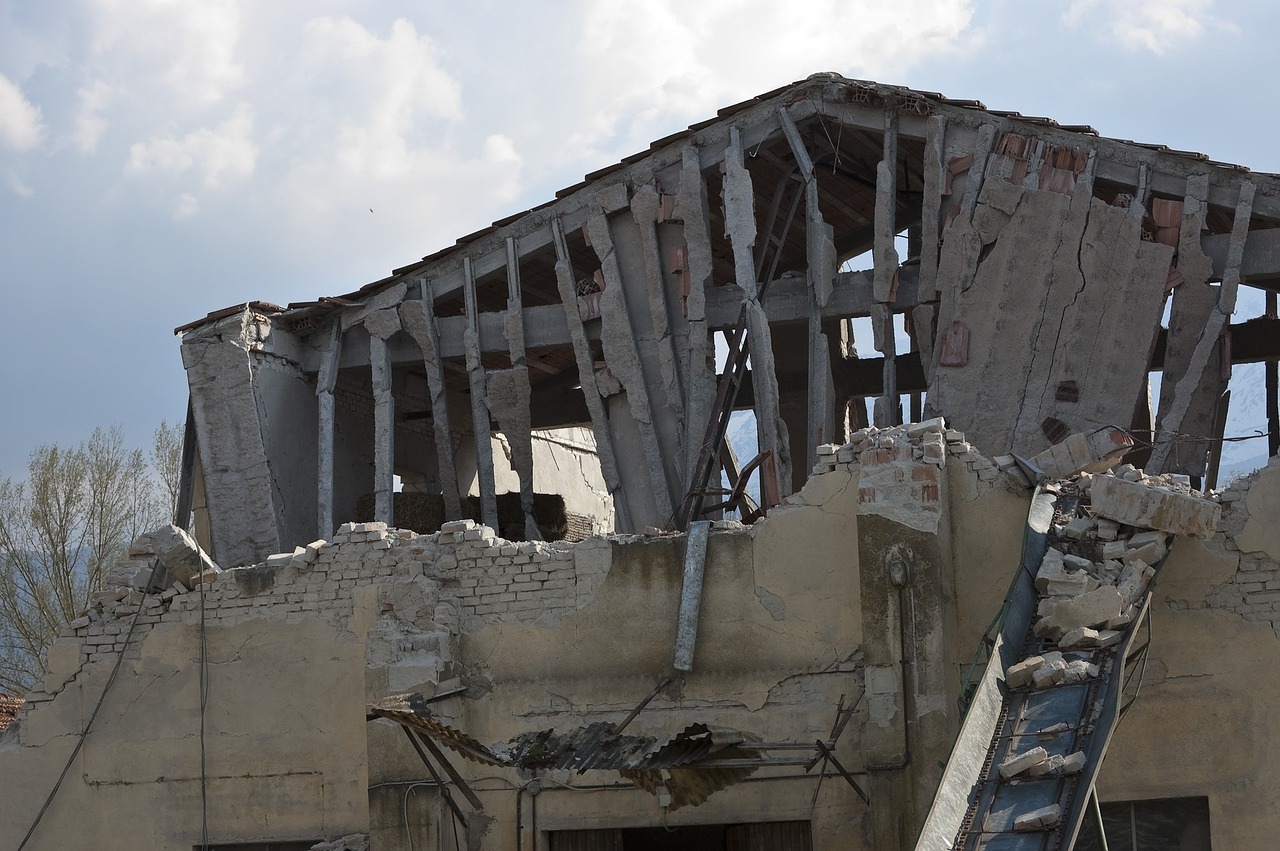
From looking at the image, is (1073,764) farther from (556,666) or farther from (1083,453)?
(556,666)

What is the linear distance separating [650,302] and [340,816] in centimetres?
624

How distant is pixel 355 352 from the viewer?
1659 cm

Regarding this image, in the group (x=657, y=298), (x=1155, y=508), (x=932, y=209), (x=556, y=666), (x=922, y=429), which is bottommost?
(x=556, y=666)

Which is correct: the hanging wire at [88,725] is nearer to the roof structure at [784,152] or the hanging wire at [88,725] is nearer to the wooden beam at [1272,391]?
the roof structure at [784,152]

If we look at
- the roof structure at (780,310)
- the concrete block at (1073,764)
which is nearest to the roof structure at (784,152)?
the roof structure at (780,310)

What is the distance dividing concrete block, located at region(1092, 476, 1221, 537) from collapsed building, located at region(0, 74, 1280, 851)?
3 centimetres

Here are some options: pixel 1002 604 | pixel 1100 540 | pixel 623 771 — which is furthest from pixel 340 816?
pixel 1100 540

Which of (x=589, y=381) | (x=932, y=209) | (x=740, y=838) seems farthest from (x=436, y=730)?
(x=932, y=209)

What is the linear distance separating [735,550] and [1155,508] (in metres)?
2.84

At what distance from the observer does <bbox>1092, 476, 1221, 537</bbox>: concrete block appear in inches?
381

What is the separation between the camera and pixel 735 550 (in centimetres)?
1093

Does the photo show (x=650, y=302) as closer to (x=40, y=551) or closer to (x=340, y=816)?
(x=340, y=816)

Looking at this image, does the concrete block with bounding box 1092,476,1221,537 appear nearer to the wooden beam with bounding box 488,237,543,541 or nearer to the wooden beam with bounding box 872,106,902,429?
the wooden beam with bounding box 872,106,902,429

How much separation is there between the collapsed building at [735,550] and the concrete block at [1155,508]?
1.1 inches
